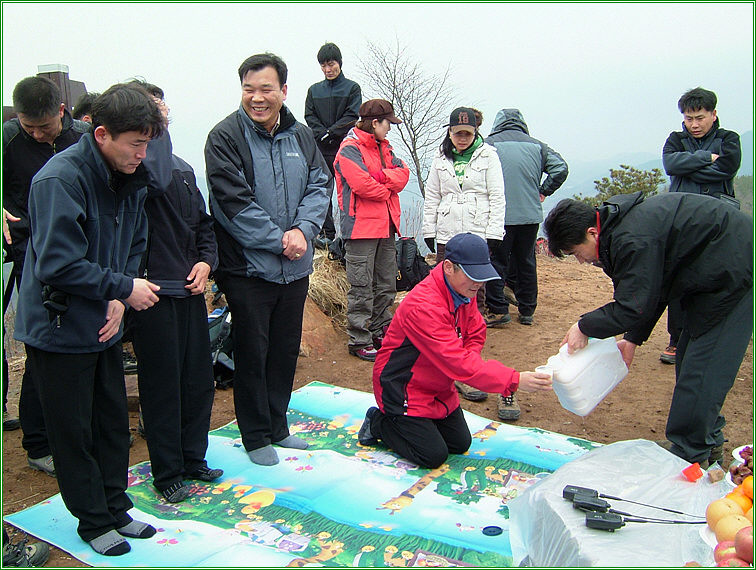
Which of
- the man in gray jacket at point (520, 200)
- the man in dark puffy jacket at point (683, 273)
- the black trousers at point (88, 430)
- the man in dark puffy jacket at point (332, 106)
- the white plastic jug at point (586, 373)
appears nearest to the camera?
the black trousers at point (88, 430)

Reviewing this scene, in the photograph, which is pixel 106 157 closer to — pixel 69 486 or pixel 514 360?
pixel 69 486

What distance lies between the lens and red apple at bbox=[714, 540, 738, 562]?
1.86 metres

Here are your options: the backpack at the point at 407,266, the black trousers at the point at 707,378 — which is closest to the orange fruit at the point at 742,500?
the black trousers at the point at 707,378

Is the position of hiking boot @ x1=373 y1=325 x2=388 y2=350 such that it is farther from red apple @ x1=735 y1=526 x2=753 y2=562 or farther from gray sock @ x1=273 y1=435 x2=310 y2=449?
red apple @ x1=735 y1=526 x2=753 y2=562

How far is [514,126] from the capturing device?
603 cm

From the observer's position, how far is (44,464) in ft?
10.8

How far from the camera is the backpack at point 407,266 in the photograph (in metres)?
5.81

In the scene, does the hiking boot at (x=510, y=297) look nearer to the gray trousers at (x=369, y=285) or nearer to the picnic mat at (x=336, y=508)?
the gray trousers at (x=369, y=285)

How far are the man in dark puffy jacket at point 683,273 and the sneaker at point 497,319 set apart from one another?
2.91m

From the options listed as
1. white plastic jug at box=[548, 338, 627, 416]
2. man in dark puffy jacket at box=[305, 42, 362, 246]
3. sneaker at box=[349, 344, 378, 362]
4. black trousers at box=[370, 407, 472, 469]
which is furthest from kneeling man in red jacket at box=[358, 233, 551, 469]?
man in dark puffy jacket at box=[305, 42, 362, 246]

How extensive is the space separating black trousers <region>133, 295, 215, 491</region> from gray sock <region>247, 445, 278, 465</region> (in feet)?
0.91

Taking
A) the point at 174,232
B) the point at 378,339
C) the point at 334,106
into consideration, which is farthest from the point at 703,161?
the point at 174,232

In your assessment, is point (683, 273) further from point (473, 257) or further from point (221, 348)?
point (221, 348)

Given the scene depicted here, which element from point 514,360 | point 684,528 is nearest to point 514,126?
point 514,360
